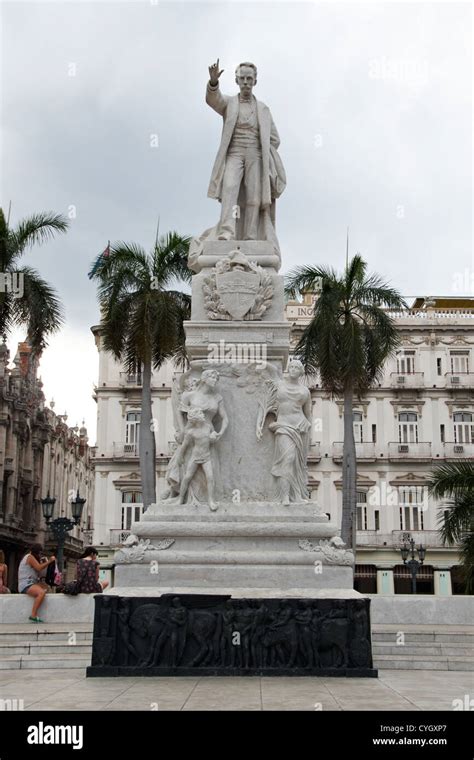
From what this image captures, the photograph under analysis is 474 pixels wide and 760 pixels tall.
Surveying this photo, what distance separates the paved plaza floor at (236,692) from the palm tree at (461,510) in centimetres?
1268

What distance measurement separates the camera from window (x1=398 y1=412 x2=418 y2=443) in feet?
155

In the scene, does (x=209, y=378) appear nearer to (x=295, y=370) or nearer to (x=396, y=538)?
(x=295, y=370)

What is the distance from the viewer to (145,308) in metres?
27.4

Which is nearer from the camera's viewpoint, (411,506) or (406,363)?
(411,506)

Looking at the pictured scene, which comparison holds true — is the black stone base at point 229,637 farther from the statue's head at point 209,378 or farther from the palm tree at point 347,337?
the palm tree at point 347,337

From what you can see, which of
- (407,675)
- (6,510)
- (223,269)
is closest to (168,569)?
(407,675)

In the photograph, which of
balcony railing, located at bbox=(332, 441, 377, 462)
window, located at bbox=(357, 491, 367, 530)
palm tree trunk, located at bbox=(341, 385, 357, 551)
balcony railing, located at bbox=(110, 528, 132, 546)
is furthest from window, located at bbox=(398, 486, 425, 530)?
palm tree trunk, located at bbox=(341, 385, 357, 551)

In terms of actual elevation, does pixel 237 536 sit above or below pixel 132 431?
below

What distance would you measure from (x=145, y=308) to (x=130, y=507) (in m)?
20.6

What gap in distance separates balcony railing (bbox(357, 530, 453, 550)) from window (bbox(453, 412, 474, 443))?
5.85 meters

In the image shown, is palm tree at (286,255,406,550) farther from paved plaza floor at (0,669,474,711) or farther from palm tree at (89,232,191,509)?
paved plaza floor at (0,669,474,711)

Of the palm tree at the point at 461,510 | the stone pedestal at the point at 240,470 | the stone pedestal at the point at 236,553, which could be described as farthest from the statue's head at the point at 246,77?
the palm tree at the point at 461,510

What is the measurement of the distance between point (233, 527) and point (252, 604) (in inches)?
71.3

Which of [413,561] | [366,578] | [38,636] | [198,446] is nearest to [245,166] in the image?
[198,446]
